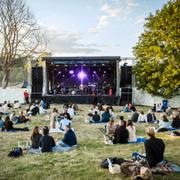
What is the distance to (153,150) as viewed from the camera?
28.5ft

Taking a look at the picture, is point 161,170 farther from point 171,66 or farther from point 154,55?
point 154,55

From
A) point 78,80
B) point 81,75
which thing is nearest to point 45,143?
point 81,75

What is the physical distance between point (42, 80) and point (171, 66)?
12165mm

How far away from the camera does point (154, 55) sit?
1174 inches

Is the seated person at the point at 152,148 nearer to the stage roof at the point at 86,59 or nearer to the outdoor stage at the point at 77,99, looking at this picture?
the stage roof at the point at 86,59

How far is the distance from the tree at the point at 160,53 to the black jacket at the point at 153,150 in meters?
18.6

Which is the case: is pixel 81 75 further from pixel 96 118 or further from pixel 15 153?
pixel 15 153

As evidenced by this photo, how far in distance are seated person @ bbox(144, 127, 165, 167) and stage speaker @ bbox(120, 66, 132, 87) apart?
931 inches

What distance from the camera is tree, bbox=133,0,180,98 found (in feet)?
89.8

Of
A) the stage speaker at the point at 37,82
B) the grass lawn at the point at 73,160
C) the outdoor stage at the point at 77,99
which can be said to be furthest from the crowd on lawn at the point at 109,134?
the stage speaker at the point at 37,82

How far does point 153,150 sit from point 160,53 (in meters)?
20.8

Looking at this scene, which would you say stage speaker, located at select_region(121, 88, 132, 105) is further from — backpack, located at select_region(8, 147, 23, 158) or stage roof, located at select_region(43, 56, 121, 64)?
backpack, located at select_region(8, 147, 23, 158)

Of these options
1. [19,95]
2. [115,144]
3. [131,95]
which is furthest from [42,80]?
[115,144]

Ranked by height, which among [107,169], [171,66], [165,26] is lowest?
[107,169]
